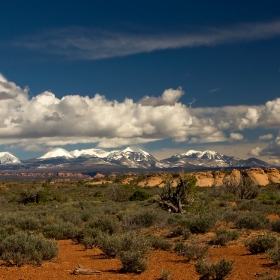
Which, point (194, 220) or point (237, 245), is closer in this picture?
point (237, 245)

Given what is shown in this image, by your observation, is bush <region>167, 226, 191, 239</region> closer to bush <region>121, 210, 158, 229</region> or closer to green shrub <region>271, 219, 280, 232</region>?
bush <region>121, 210, 158, 229</region>

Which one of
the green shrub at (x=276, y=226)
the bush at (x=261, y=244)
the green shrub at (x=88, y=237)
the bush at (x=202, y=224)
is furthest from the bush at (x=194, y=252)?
the green shrub at (x=276, y=226)

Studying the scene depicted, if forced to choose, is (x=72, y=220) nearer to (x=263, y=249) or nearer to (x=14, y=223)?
(x=14, y=223)

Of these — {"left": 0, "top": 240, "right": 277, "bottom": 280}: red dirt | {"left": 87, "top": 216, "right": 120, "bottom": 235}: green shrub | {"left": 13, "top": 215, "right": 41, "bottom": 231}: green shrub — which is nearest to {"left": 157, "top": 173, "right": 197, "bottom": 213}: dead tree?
{"left": 87, "top": 216, "right": 120, "bottom": 235}: green shrub

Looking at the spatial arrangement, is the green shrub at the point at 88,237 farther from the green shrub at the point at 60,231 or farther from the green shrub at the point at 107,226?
the green shrub at the point at 107,226

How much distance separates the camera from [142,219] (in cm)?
2041

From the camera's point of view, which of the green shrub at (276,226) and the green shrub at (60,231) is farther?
the green shrub at (60,231)

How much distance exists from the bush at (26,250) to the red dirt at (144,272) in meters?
0.27

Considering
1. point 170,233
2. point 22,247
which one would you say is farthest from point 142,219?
point 22,247

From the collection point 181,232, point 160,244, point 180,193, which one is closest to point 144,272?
point 160,244

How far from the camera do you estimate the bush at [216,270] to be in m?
10.2

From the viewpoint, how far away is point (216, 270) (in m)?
10.3

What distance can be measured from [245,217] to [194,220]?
296 cm

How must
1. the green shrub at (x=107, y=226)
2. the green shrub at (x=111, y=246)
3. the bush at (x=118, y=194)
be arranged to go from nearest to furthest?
the green shrub at (x=111, y=246) → the green shrub at (x=107, y=226) → the bush at (x=118, y=194)
